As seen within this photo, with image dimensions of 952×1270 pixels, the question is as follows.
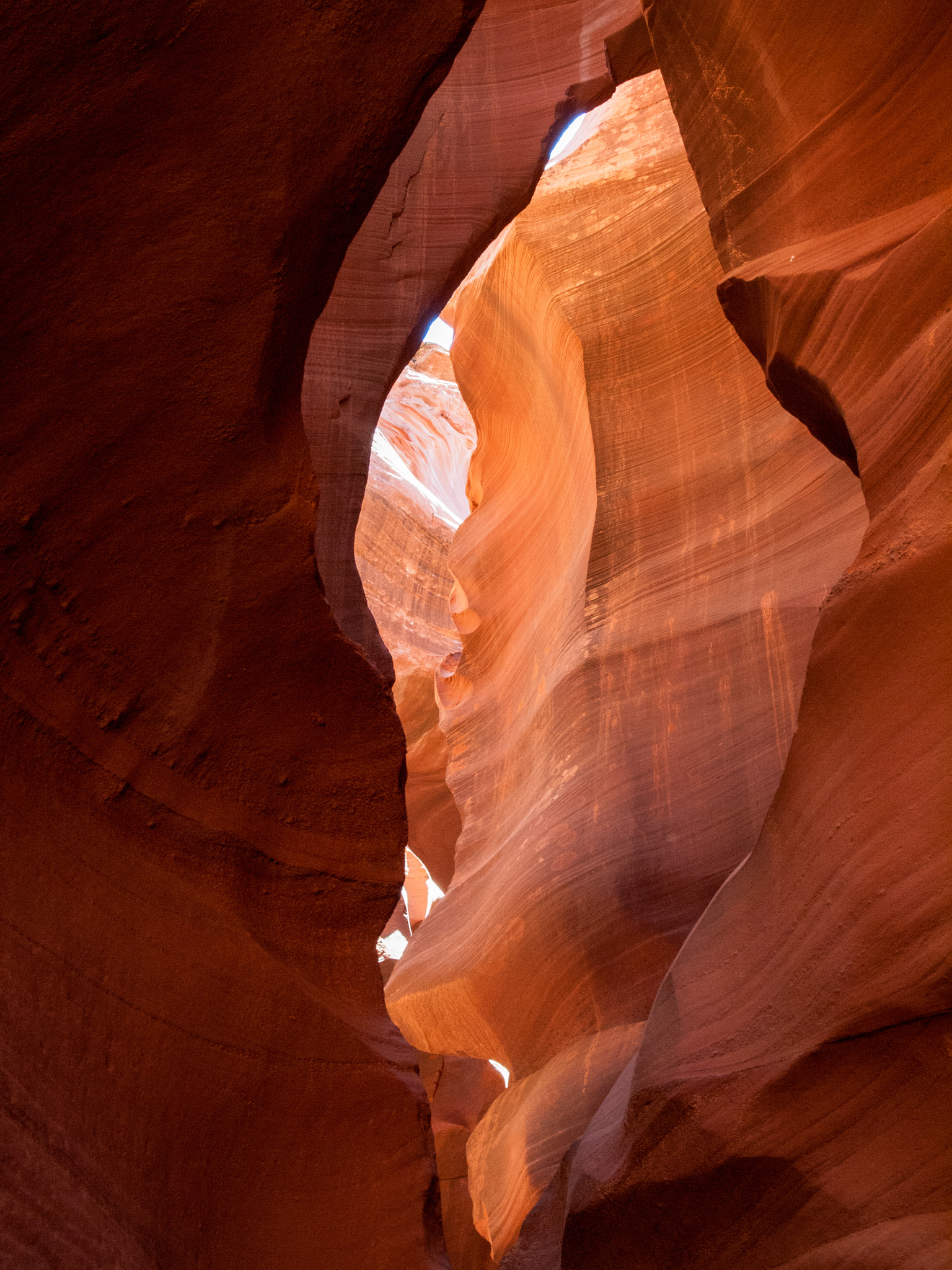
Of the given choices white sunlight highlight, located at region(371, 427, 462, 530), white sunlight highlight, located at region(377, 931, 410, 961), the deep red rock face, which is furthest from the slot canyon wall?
white sunlight highlight, located at region(377, 931, 410, 961)

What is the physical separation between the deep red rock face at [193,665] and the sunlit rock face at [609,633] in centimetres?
238

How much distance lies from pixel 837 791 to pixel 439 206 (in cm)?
360

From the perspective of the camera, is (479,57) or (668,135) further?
(668,135)

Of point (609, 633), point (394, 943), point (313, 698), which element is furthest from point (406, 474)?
point (313, 698)

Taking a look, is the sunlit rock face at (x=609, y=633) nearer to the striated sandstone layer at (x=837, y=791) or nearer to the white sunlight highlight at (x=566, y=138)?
the white sunlight highlight at (x=566, y=138)

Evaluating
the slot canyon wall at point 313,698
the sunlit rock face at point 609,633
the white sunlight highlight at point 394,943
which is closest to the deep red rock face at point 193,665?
the slot canyon wall at point 313,698

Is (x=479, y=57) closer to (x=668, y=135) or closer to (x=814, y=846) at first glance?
(x=668, y=135)

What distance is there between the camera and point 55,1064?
8.49 ft

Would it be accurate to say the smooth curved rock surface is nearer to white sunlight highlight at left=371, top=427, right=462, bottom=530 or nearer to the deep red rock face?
the deep red rock face

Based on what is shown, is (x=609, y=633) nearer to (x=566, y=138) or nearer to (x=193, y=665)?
(x=193, y=665)

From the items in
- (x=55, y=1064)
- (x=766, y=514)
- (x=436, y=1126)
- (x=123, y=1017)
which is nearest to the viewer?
(x=55, y=1064)

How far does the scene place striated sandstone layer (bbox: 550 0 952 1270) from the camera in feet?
9.74

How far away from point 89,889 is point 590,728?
12.2 ft

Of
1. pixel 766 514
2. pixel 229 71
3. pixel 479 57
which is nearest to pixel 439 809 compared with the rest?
pixel 766 514
